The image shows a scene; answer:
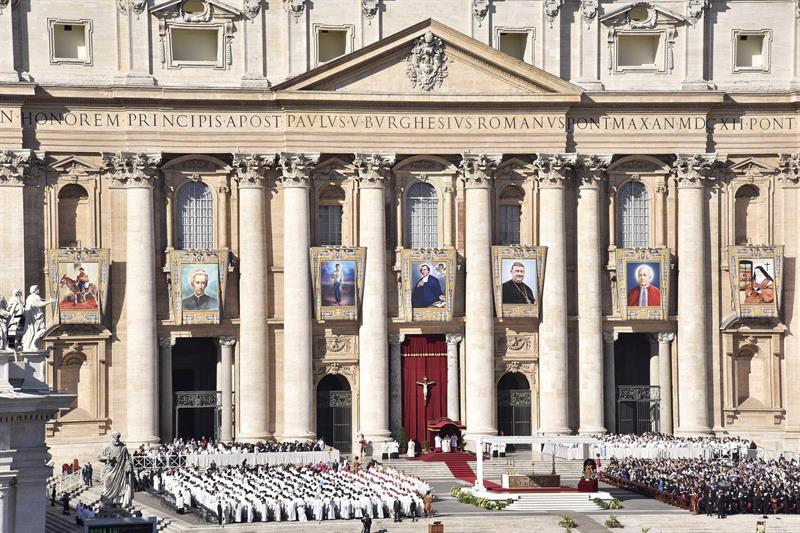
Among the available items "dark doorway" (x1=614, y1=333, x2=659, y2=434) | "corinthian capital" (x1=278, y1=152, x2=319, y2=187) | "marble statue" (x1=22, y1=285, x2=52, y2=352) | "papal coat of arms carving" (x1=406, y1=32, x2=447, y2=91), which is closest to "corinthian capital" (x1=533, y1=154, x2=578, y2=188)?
"papal coat of arms carving" (x1=406, y1=32, x2=447, y2=91)

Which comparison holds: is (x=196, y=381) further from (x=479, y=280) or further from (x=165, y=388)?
(x=479, y=280)

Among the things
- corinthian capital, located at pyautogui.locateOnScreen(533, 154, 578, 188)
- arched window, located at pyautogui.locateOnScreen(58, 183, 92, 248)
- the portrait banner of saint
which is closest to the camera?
arched window, located at pyautogui.locateOnScreen(58, 183, 92, 248)

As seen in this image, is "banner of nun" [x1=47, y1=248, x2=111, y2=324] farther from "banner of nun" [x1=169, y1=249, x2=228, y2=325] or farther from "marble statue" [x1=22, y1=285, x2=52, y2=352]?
"marble statue" [x1=22, y1=285, x2=52, y2=352]

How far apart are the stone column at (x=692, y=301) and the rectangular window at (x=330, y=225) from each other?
59.4ft

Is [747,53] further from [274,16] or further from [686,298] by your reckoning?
[274,16]

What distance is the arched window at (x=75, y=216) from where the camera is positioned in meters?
111

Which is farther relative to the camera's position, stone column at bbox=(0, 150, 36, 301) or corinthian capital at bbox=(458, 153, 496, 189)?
corinthian capital at bbox=(458, 153, 496, 189)

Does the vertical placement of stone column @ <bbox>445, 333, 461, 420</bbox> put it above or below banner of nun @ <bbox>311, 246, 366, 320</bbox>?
below

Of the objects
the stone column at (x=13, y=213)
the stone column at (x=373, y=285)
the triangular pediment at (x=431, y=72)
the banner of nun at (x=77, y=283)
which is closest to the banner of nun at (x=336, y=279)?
the stone column at (x=373, y=285)

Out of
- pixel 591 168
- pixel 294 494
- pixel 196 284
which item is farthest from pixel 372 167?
pixel 294 494

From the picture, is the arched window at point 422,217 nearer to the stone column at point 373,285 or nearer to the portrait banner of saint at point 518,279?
the stone column at point 373,285

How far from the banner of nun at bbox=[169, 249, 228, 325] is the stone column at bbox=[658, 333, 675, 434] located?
2383 cm

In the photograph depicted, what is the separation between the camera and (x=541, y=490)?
9600cm

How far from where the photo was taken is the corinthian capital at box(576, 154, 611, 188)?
11454 cm
